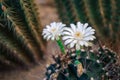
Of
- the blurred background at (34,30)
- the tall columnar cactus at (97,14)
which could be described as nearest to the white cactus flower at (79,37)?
the blurred background at (34,30)

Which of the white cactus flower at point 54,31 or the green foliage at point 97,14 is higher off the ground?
the green foliage at point 97,14

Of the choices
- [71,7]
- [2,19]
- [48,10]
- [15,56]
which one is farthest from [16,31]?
[48,10]

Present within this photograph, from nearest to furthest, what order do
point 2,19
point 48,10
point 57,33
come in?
point 57,33 < point 2,19 < point 48,10

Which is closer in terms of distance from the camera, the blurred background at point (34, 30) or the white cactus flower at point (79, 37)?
the white cactus flower at point (79, 37)

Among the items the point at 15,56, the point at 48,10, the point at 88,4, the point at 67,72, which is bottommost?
the point at 67,72

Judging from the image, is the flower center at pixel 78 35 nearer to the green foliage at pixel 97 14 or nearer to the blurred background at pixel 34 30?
the blurred background at pixel 34 30

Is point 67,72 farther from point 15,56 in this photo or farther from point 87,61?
point 15,56

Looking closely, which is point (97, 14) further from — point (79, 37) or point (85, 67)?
point (79, 37)

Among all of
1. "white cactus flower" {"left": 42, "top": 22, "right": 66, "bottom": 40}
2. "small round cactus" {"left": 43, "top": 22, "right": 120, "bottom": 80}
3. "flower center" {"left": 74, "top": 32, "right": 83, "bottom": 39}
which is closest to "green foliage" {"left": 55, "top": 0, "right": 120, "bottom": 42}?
"small round cactus" {"left": 43, "top": 22, "right": 120, "bottom": 80}
